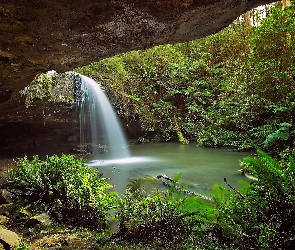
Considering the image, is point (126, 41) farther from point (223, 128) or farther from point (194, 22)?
point (223, 128)


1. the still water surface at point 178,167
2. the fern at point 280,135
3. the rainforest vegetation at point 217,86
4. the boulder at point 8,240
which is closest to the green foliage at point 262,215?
the boulder at point 8,240

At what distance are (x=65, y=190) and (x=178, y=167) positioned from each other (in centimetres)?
479

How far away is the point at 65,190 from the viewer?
171 inches

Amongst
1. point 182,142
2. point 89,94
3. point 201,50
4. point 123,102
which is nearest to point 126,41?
point 89,94

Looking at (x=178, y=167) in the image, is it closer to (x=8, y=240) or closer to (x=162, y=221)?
(x=162, y=221)

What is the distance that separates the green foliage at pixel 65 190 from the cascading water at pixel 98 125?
20.7 feet

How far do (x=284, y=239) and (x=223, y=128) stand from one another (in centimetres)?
1235

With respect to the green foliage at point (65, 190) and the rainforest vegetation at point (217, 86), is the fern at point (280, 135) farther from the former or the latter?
the green foliage at point (65, 190)

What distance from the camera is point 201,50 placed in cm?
1908

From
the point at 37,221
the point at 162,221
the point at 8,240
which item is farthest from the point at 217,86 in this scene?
the point at 8,240

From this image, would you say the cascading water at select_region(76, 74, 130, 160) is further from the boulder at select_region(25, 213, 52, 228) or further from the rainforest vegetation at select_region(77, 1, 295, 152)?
the boulder at select_region(25, 213, 52, 228)

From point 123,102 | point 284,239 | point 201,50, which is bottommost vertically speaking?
point 284,239

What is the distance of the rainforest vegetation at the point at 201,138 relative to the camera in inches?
113

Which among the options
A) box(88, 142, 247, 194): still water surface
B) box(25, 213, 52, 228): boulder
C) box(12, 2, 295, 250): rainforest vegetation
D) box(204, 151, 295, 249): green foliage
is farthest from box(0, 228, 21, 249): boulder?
box(88, 142, 247, 194): still water surface
